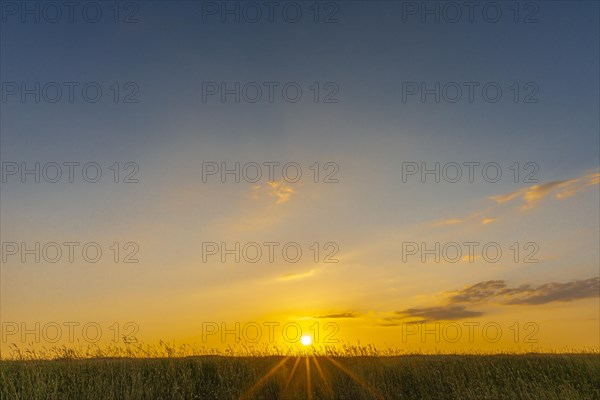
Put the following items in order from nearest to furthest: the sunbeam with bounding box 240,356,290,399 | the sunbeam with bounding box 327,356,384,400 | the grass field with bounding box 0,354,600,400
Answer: the grass field with bounding box 0,354,600,400 → the sunbeam with bounding box 240,356,290,399 → the sunbeam with bounding box 327,356,384,400

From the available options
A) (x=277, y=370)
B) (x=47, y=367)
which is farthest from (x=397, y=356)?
(x=47, y=367)

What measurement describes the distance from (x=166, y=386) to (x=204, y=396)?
1.56 m

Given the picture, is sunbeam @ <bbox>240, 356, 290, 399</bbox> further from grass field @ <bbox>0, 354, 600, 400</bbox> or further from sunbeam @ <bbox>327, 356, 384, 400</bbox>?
sunbeam @ <bbox>327, 356, 384, 400</bbox>

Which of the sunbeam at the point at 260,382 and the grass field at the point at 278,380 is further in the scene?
the sunbeam at the point at 260,382

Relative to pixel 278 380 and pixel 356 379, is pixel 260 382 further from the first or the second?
pixel 356 379

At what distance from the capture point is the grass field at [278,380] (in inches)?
887

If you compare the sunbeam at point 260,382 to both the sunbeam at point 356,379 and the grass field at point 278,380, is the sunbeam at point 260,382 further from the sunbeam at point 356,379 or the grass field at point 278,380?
the sunbeam at point 356,379

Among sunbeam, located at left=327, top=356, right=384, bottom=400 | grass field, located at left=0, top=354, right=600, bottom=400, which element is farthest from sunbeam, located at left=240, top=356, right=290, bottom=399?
sunbeam, located at left=327, top=356, right=384, bottom=400

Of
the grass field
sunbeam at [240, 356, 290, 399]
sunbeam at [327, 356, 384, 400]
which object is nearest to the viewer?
the grass field

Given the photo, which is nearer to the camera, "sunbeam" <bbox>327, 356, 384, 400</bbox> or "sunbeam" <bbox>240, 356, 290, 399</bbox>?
"sunbeam" <bbox>240, 356, 290, 399</bbox>

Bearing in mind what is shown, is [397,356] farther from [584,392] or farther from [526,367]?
[584,392]

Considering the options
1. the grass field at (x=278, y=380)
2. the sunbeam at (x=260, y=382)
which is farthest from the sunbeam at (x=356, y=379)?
the sunbeam at (x=260, y=382)

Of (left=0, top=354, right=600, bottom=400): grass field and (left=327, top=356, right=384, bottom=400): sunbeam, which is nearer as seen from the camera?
(left=0, top=354, right=600, bottom=400): grass field

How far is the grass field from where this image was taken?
73.9 ft
